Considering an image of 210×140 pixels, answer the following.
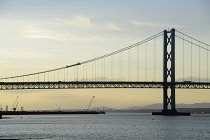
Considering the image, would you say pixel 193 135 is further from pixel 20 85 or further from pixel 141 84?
pixel 20 85

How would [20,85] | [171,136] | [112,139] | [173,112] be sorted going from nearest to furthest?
[112,139], [171,136], [173,112], [20,85]

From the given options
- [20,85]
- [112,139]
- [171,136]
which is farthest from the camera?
[20,85]

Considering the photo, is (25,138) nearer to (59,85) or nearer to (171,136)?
(171,136)

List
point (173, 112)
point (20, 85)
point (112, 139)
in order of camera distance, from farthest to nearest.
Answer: point (20, 85) < point (173, 112) < point (112, 139)

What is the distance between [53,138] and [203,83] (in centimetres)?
8010

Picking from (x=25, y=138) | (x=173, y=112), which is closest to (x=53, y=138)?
(x=25, y=138)

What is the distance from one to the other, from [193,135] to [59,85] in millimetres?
74400

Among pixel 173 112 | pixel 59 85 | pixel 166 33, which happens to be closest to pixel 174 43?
pixel 166 33

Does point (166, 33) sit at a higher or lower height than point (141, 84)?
higher

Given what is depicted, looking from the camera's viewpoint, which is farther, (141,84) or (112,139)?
(141,84)

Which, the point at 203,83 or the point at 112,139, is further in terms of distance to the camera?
the point at 203,83

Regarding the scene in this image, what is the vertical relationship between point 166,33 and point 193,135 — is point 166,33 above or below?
above

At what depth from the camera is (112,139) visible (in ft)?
251

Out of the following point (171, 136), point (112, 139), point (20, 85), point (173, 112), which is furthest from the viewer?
point (20, 85)
